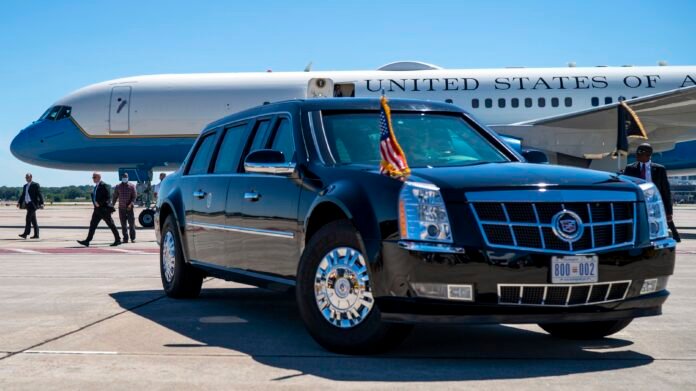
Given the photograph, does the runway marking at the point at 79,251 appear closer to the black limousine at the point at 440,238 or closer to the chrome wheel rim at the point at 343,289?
the black limousine at the point at 440,238

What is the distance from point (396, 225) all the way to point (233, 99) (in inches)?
817

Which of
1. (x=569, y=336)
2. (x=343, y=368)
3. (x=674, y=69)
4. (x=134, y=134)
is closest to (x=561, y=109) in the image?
(x=674, y=69)

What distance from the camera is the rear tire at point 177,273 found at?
8.74 metres

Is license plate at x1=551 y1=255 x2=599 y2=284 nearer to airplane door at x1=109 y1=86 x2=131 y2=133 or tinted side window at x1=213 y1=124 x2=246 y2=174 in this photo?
tinted side window at x1=213 y1=124 x2=246 y2=174

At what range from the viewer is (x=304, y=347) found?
5984mm

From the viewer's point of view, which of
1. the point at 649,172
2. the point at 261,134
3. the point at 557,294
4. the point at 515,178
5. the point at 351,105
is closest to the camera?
the point at 557,294

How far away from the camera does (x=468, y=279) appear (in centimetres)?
520

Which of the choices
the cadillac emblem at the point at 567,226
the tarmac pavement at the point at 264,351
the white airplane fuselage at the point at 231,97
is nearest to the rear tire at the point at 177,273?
the tarmac pavement at the point at 264,351

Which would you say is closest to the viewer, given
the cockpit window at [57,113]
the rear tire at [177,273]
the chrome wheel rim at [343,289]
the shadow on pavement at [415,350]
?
the shadow on pavement at [415,350]

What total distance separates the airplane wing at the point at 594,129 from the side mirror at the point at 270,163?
16.8 metres

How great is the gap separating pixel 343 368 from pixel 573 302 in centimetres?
138

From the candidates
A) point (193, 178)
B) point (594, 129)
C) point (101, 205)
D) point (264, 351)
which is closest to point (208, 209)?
point (193, 178)

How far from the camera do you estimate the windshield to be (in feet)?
21.6

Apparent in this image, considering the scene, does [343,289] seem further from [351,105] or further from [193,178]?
[193,178]
